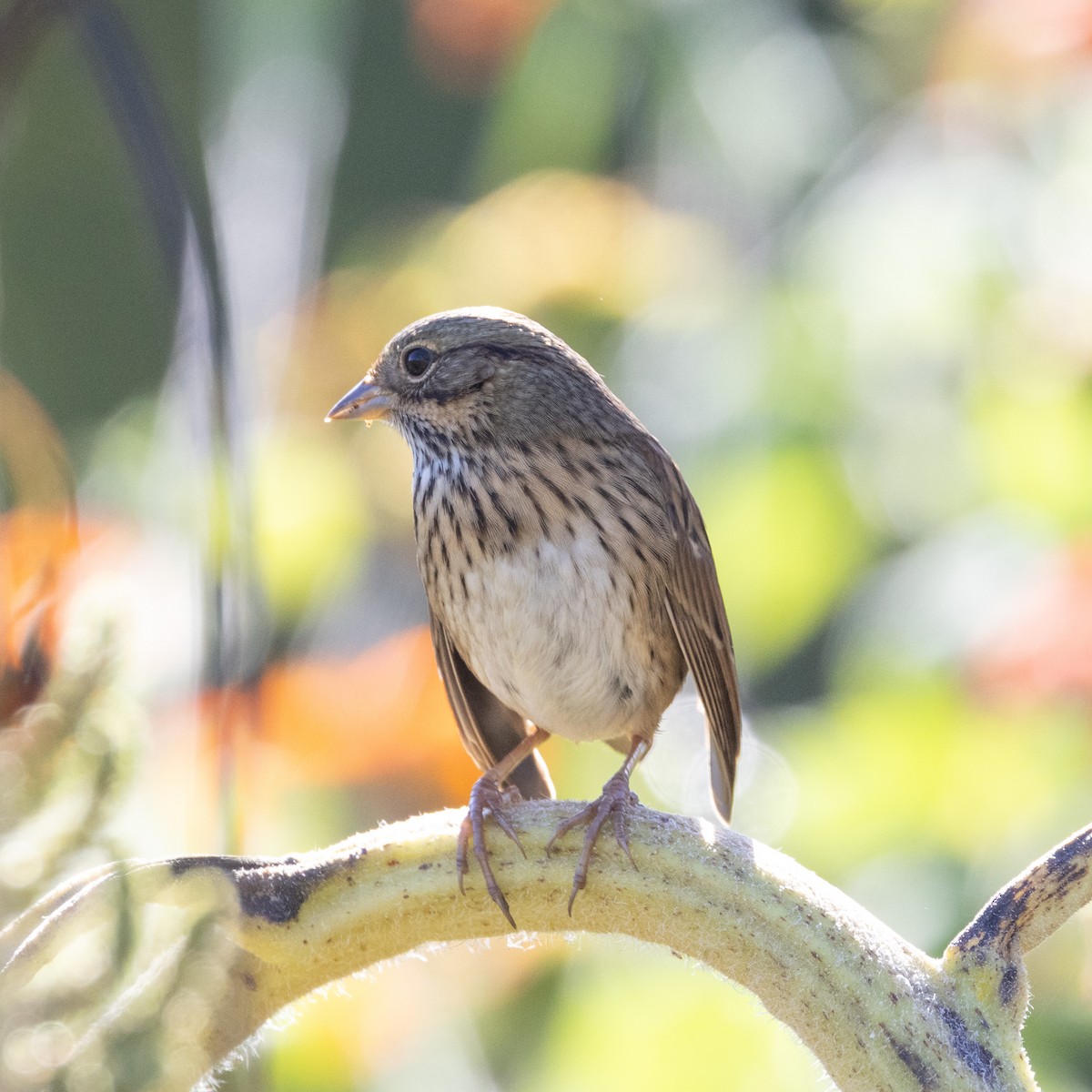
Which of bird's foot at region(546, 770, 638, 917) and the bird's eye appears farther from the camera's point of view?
the bird's eye

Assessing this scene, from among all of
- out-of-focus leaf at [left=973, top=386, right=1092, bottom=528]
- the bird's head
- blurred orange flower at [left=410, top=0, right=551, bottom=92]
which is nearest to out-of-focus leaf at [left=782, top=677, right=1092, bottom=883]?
out-of-focus leaf at [left=973, top=386, right=1092, bottom=528]

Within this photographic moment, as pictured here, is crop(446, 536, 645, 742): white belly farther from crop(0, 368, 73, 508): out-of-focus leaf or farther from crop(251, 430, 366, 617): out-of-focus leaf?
crop(0, 368, 73, 508): out-of-focus leaf

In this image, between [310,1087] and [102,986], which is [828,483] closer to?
[310,1087]

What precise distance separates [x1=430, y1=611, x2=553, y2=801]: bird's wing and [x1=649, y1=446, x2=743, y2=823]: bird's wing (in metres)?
0.29

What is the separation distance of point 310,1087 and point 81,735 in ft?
6.20

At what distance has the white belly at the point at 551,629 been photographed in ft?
7.30

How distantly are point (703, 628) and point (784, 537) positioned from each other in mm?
525

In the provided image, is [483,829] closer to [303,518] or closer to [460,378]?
[460,378]

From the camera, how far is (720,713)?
2355 millimetres

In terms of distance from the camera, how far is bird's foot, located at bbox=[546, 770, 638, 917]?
1252 mm

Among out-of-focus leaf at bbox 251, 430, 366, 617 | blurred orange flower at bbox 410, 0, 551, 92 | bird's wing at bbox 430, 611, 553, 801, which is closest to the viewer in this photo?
bird's wing at bbox 430, 611, 553, 801

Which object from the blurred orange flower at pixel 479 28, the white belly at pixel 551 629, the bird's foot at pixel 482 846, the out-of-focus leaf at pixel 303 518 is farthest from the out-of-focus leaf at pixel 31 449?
the blurred orange flower at pixel 479 28

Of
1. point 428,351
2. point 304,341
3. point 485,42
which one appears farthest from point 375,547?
point 485,42

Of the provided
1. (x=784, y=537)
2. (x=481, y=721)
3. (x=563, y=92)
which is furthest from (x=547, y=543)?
(x=563, y=92)
